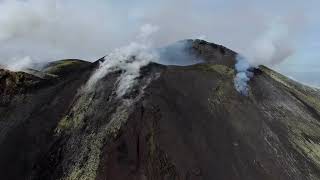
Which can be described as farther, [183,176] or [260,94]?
[260,94]

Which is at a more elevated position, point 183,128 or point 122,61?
point 122,61

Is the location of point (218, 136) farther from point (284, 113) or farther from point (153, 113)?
point (284, 113)

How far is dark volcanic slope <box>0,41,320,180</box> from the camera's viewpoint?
39.6 m

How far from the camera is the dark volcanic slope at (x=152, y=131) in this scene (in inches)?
1560

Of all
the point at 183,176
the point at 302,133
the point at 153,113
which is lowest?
the point at 302,133

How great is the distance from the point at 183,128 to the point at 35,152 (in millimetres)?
11566

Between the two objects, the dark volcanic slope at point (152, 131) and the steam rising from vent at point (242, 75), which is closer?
the dark volcanic slope at point (152, 131)

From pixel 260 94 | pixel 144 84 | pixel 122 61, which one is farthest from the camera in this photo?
pixel 260 94

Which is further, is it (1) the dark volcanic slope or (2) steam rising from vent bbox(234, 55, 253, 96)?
(2) steam rising from vent bbox(234, 55, 253, 96)

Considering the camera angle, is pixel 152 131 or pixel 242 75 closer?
pixel 152 131

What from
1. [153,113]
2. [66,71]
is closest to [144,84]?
[153,113]

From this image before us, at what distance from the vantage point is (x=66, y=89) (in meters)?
49.3

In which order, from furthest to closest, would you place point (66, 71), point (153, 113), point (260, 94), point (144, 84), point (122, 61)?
point (66, 71)
point (260, 94)
point (122, 61)
point (144, 84)
point (153, 113)

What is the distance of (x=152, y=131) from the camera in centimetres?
4081
